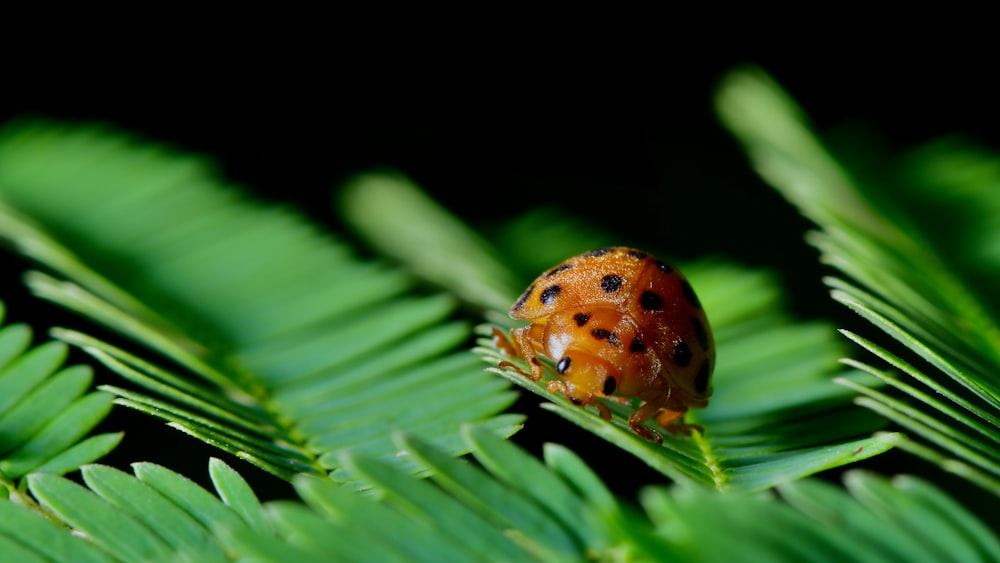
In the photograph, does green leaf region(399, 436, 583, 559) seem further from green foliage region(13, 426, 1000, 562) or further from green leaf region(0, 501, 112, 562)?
green leaf region(0, 501, 112, 562)

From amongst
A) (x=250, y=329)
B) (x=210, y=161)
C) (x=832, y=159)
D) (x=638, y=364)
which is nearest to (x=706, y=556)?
(x=638, y=364)

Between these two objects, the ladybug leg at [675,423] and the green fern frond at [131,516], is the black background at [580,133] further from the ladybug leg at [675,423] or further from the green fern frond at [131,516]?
the green fern frond at [131,516]

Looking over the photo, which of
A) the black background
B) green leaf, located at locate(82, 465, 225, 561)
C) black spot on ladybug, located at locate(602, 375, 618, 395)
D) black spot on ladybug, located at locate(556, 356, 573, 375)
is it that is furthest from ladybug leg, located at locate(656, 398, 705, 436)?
the black background

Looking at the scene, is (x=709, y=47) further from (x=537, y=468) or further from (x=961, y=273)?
(x=537, y=468)

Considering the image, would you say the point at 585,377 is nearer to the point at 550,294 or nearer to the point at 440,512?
the point at 550,294

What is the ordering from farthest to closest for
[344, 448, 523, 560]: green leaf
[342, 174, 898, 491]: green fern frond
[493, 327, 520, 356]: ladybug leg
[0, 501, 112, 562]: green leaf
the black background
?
1. the black background
2. [493, 327, 520, 356]: ladybug leg
3. [342, 174, 898, 491]: green fern frond
4. [0, 501, 112, 562]: green leaf
5. [344, 448, 523, 560]: green leaf

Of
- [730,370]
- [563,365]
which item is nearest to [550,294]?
[563,365]
